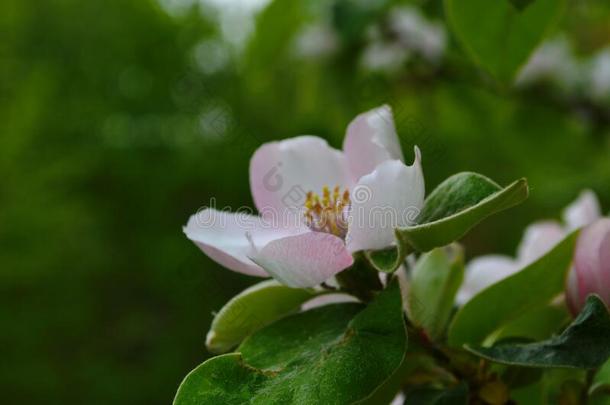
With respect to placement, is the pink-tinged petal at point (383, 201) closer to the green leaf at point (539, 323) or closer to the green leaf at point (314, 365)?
the green leaf at point (314, 365)

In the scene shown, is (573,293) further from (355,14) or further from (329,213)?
(355,14)

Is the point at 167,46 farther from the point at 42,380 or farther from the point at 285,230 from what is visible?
the point at 285,230

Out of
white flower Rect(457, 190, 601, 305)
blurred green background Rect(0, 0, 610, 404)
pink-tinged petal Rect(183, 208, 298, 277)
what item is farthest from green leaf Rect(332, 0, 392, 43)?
pink-tinged petal Rect(183, 208, 298, 277)

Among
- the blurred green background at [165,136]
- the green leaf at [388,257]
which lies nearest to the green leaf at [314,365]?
the green leaf at [388,257]

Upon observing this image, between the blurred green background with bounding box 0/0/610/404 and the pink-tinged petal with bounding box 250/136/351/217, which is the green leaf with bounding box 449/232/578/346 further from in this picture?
the blurred green background with bounding box 0/0/610/404

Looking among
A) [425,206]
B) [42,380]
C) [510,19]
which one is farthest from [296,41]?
[42,380]

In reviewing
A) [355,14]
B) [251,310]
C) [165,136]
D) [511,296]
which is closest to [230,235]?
[251,310]
